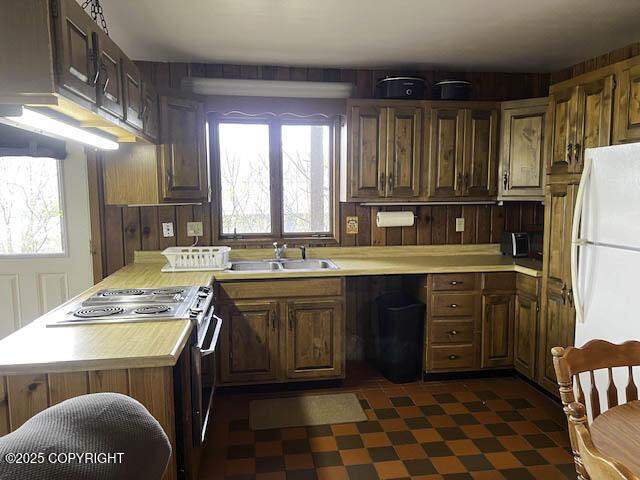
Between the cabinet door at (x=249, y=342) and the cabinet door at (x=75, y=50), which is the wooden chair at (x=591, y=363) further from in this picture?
the cabinet door at (x=249, y=342)

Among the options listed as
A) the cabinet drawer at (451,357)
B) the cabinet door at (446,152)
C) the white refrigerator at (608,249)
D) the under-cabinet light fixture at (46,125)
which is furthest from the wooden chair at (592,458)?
the cabinet door at (446,152)

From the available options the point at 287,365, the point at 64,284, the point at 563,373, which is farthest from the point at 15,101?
A: the point at 64,284

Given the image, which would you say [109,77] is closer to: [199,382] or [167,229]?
[199,382]

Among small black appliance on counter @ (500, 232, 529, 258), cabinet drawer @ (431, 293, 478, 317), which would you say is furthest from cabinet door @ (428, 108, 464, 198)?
cabinet drawer @ (431, 293, 478, 317)

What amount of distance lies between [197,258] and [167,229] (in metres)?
0.43

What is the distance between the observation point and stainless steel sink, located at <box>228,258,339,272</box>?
11.4 feet

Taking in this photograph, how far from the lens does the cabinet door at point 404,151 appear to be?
353 cm

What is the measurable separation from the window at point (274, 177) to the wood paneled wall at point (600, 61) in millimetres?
1873

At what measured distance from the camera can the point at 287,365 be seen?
327cm

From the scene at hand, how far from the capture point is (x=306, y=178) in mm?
3809

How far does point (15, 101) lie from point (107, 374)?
91cm

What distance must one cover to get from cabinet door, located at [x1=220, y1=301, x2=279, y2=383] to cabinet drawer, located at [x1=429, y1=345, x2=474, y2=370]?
113 cm

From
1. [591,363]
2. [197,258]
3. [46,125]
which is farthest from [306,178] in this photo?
[591,363]

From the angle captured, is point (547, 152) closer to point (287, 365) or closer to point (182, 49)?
point (287, 365)
